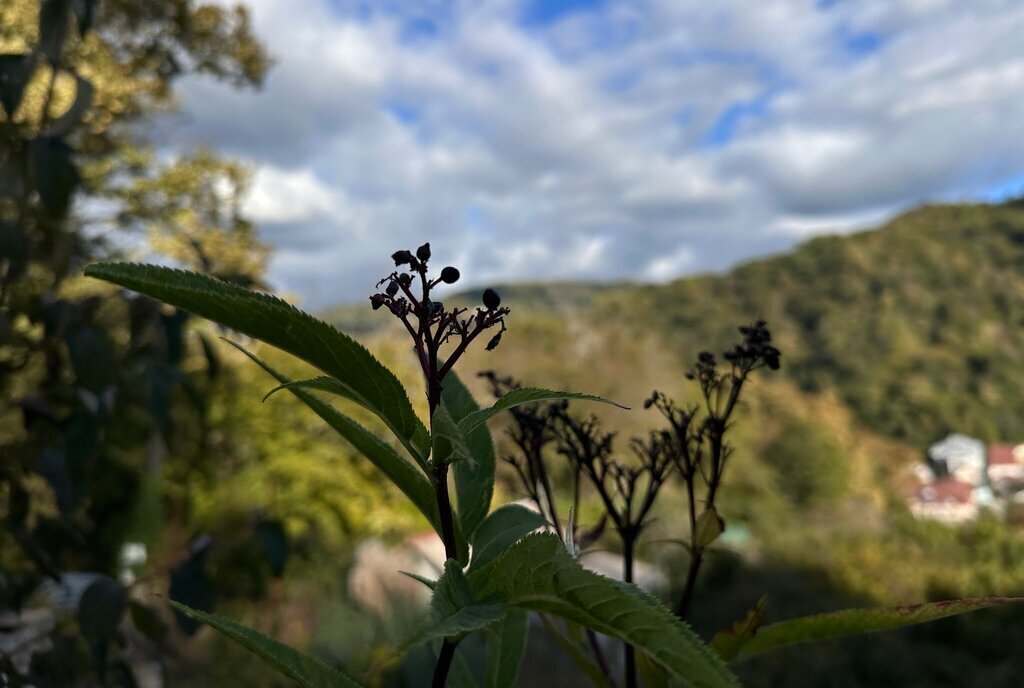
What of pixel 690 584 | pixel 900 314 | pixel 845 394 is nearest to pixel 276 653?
pixel 690 584

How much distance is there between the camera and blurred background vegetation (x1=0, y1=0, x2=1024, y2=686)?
102 cm

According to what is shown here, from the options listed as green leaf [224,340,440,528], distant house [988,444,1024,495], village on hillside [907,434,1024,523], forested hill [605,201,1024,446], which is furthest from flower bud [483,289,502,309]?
distant house [988,444,1024,495]

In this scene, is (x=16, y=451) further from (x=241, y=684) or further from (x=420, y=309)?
(x=241, y=684)

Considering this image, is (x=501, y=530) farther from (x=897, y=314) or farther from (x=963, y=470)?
(x=897, y=314)

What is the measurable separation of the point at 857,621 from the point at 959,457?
30.0 meters

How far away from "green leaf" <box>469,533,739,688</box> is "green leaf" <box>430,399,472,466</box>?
0.19 ft

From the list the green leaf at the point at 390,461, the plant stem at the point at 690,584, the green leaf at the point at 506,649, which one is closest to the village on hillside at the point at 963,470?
the plant stem at the point at 690,584

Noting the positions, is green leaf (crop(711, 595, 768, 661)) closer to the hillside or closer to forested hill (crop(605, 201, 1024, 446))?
the hillside

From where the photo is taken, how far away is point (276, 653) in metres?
0.38

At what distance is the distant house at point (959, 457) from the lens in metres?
24.8

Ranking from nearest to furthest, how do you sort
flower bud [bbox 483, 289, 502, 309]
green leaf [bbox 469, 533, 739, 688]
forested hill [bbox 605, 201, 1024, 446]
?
green leaf [bbox 469, 533, 739, 688] < flower bud [bbox 483, 289, 502, 309] < forested hill [bbox 605, 201, 1024, 446]

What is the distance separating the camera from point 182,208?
984 cm

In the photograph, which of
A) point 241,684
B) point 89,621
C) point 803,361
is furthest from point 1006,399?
point 89,621

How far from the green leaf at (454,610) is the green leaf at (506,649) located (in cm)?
15
